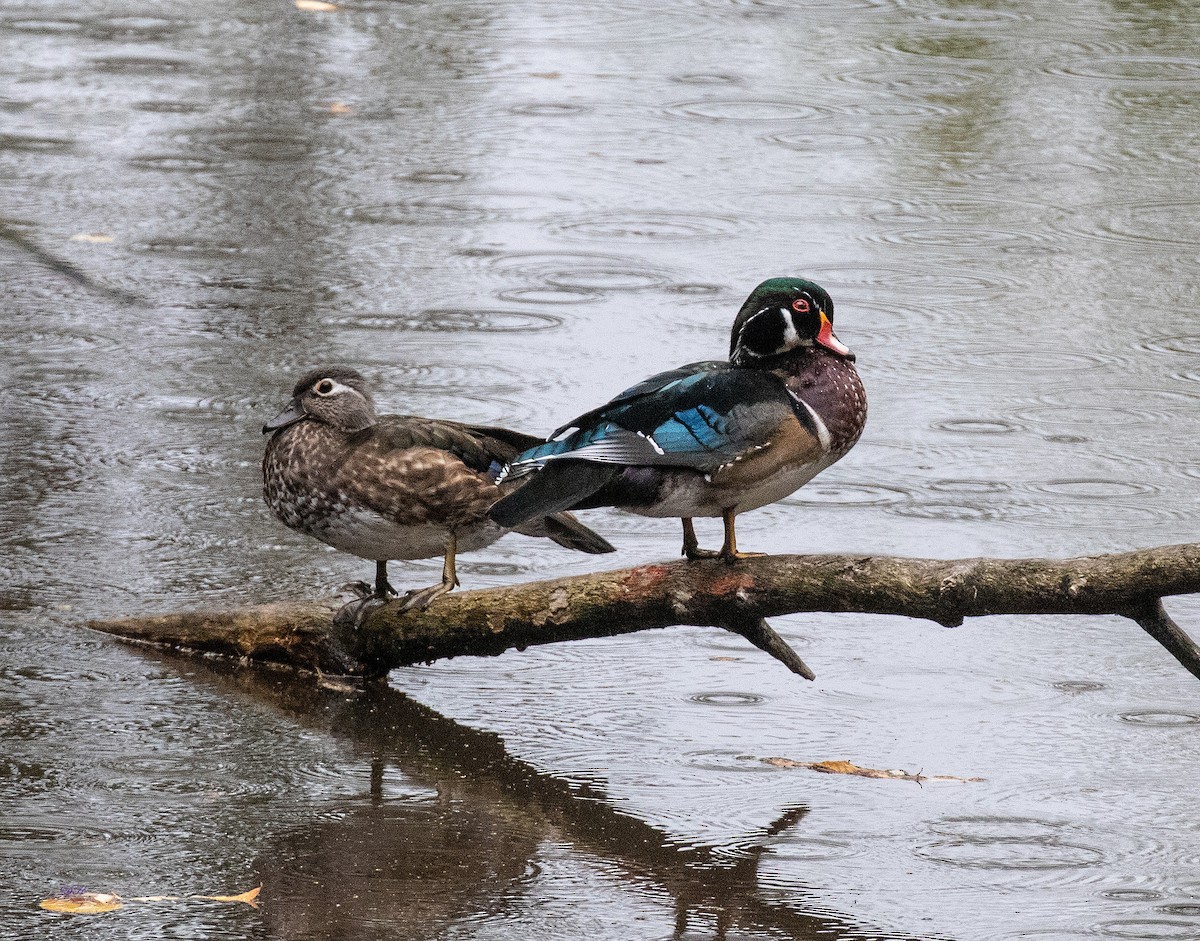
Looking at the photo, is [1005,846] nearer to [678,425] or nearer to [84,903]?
[678,425]

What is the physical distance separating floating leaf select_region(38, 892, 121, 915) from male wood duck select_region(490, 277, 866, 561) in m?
1.21

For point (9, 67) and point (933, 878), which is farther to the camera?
point (9, 67)

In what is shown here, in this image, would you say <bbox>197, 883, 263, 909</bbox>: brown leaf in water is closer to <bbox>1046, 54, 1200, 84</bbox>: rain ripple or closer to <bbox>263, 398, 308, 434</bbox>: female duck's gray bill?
<bbox>263, 398, 308, 434</bbox>: female duck's gray bill

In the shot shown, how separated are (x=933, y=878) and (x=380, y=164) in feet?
24.1

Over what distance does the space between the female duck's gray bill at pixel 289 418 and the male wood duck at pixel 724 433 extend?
2.92 ft

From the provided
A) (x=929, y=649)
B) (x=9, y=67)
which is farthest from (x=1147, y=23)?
(x=929, y=649)

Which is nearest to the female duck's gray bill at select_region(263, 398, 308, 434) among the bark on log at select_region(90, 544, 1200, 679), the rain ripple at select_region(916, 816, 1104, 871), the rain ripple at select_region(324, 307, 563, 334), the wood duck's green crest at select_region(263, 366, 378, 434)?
the wood duck's green crest at select_region(263, 366, 378, 434)

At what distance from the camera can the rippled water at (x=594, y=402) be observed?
431 cm

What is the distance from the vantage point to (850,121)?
11.7m

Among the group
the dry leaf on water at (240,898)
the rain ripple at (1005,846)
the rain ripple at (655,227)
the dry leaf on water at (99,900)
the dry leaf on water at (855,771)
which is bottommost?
the dry leaf on water at (855,771)

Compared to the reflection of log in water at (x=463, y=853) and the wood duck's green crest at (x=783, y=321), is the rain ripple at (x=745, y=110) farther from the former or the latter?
the reflection of log in water at (x=463, y=853)

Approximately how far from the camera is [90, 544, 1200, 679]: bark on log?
4.34 meters

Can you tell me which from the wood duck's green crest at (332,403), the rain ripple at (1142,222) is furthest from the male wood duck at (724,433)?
the rain ripple at (1142,222)

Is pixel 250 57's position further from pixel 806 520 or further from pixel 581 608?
pixel 581 608
